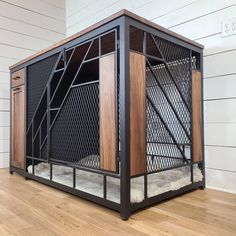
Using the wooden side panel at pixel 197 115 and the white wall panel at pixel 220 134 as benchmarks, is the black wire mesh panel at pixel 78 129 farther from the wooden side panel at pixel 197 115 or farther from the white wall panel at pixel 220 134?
the white wall panel at pixel 220 134

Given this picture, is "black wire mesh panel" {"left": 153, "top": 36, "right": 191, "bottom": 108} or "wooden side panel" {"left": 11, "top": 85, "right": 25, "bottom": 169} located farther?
A: "wooden side panel" {"left": 11, "top": 85, "right": 25, "bottom": 169}

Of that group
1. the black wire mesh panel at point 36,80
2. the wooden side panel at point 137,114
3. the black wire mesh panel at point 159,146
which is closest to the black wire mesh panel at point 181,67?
the black wire mesh panel at point 159,146

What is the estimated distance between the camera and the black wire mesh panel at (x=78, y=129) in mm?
1485

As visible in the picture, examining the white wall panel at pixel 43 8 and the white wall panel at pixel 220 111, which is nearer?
the white wall panel at pixel 220 111

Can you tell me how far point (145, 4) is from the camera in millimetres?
2270

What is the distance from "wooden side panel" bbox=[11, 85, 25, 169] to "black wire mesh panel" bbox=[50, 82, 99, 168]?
513 mm

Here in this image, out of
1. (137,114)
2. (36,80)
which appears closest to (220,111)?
(137,114)

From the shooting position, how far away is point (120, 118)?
1248 mm

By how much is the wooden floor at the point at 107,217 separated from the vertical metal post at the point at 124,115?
0.43 ft

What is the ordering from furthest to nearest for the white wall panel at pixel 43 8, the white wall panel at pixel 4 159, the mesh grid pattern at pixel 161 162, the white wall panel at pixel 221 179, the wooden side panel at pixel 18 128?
the white wall panel at pixel 43 8
the white wall panel at pixel 4 159
the wooden side panel at pixel 18 128
the white wall panel at pixel 221 179
the mesh grid pattern at pixel 161 162

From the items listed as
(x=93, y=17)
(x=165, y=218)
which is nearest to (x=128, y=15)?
(x=165, y=218)

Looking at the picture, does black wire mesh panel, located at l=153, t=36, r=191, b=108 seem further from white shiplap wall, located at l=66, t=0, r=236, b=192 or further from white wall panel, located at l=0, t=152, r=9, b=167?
white wall panel, located at l=0, t=152, r=9, b=167

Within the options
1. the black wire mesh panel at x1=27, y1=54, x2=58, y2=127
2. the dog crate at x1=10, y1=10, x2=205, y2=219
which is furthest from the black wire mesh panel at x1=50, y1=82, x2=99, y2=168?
the black wire mesh panel at x1=27, y1=54, x2=58, y2=127

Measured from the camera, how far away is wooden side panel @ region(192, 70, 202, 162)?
5.56 feet
